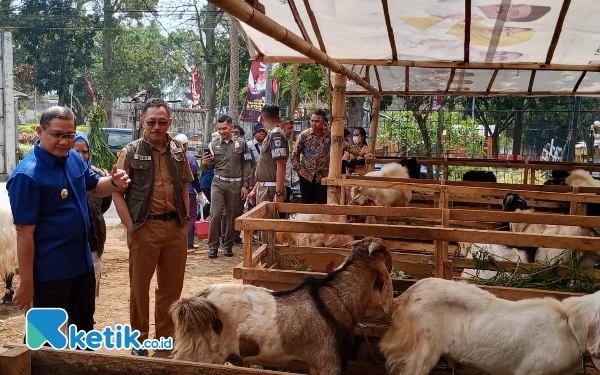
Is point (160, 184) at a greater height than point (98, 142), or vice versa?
point (98, 142)

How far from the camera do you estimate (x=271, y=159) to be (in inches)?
321

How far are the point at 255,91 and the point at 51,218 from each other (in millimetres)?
16015

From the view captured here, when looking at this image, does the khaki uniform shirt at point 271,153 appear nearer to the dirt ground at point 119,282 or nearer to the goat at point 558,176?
the dirt ground at point 119,282

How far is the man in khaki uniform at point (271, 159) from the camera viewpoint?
7.48m

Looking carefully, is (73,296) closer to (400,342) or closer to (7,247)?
(400,342)

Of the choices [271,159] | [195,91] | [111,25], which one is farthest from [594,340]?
[111,25]

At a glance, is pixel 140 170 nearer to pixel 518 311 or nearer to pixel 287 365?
pixel 287 365

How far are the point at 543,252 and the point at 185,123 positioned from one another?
2500 centimetres

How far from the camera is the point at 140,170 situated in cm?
423

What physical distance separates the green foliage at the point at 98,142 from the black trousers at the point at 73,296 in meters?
10.3

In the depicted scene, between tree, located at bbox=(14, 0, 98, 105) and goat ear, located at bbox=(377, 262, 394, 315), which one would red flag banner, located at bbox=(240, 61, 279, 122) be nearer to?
goat ear, located at bbox=(377, 262, 394, 315)

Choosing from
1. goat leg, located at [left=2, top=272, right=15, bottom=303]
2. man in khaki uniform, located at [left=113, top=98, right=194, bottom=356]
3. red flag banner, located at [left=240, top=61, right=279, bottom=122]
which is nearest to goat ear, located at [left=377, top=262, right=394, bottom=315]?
man in khaki uniform, located at [left=113, top=98, right=194, bottom=356]

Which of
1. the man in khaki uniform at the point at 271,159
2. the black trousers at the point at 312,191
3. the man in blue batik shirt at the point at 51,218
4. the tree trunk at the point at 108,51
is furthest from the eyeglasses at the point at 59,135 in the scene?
the tree trunk at the point at 108,51

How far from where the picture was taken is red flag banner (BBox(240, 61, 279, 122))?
18.4 meters
